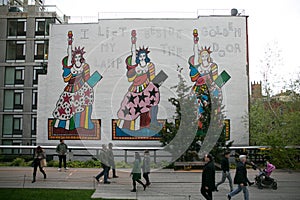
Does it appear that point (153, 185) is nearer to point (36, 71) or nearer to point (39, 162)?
point (39, 162)

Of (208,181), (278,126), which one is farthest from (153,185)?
(278,126)

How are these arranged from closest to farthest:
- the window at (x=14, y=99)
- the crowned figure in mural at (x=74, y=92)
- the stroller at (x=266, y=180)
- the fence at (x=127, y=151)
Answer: the stroller at (x=266, y=180) → the fence at (x=127, y=151) → the crowned figure in mural at (x=74, y=92) → the window at (x=14, y=99)

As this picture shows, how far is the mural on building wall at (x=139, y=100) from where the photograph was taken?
98.7 ft

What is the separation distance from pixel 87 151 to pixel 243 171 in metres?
18.2

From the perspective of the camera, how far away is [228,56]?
31672 millimetres

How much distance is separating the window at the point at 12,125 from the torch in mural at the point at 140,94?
10.8 meters

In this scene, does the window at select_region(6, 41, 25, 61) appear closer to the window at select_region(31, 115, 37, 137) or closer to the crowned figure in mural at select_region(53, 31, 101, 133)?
the window at select_region(31, 115, 37, 137)

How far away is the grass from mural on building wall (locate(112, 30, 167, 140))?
52.2 feet

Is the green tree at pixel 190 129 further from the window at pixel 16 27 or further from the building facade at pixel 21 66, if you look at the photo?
the window at pixel 16 27

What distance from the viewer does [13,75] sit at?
119 feet

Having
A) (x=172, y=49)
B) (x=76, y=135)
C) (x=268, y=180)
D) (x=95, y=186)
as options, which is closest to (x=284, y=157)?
(x=268, y=180)

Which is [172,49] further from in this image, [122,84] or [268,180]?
[268,180]

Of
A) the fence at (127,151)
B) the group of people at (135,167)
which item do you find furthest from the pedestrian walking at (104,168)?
the fence at (127,151)

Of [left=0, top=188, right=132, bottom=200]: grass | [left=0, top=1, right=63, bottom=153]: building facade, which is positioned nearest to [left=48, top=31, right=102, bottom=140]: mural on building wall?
[left=0, top=1, right=63, bottom=153]: building facade
